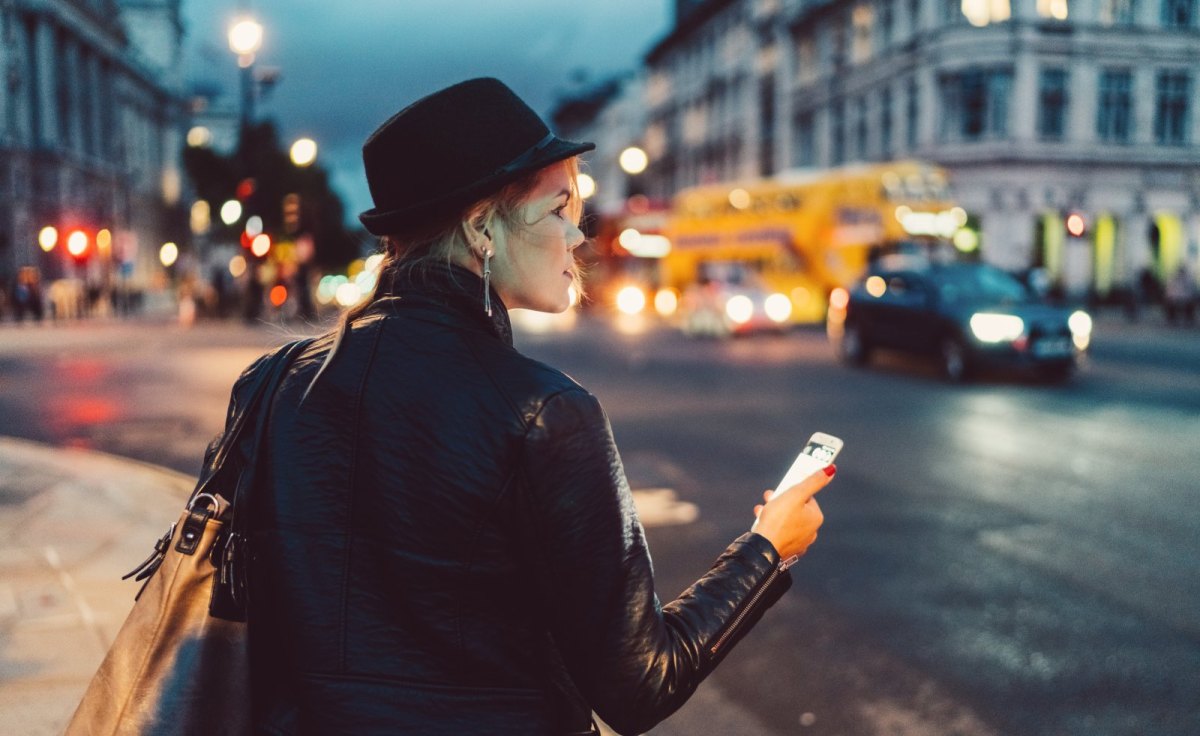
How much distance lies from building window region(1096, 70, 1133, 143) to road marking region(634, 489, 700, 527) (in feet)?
102

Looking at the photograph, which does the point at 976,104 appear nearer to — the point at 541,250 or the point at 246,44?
the point at 246,44

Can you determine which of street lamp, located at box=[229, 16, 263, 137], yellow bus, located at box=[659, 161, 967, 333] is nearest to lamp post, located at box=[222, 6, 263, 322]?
street lamp, located at box=[229, 16, 263, 137]

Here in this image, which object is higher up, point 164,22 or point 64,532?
point 164,22

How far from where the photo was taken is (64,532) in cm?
609

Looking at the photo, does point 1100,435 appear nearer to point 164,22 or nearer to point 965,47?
point 965,47

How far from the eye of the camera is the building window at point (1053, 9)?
35691 millimetres

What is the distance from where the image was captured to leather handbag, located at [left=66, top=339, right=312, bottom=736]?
56.6 inches

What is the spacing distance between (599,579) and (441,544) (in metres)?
0.21

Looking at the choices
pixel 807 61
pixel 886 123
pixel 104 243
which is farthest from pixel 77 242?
pixel 807 61

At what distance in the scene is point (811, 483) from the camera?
180 centimetres

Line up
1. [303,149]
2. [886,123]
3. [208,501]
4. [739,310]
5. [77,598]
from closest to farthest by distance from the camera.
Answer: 1. [208,501]
2. [77,598]
3. [739,310]
4. [303,149]
5. [886,123]

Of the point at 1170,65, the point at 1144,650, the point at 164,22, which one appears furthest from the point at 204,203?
the point at 1144,650

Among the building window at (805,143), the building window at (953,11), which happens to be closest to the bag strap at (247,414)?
the building window at (953,11)

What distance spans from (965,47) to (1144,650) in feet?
130
